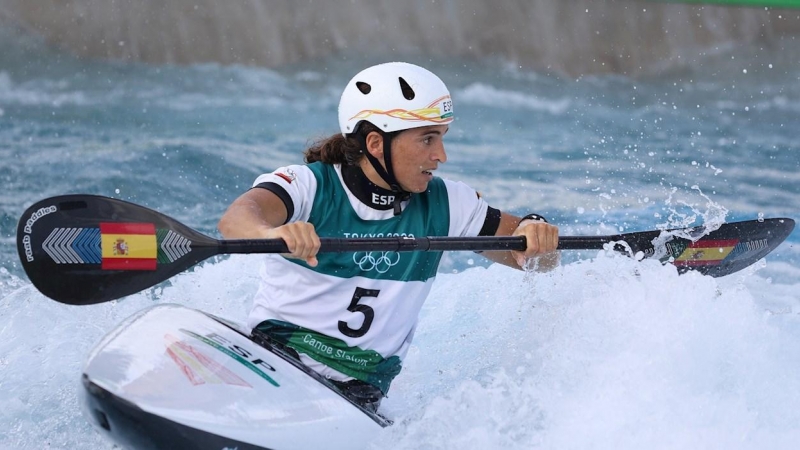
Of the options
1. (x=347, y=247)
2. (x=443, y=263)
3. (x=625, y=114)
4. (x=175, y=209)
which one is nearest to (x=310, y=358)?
(x=347, y=247)

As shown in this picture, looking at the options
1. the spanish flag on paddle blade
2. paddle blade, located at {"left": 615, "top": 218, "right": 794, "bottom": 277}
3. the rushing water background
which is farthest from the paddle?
paddle blade, located at {"left": 615, "top": 218, "right": 794, "bottom": 277}

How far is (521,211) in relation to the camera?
658 cm

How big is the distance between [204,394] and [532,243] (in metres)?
1.15

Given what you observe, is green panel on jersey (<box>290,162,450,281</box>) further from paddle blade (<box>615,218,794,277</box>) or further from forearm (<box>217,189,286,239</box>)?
paddle blade (<box>615,218,794,277</box>)

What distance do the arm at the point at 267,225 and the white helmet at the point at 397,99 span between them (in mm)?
394

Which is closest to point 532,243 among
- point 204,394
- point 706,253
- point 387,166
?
point 387,166

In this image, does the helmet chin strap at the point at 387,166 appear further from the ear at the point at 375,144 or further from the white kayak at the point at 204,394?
the white kayak at the point at 204,394

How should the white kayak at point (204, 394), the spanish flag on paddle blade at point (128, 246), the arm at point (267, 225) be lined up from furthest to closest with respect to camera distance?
the spanish flag on paddle blade at point (128, 246) → the arm at point (267, 225) → the white kayak at point (204, 394)

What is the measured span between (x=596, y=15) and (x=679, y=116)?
108 cm

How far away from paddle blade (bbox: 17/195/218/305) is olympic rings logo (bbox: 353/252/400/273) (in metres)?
0.44

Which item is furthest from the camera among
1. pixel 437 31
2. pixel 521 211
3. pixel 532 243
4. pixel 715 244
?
pixel 437 31

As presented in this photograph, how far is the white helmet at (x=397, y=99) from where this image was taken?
2832 millimetres

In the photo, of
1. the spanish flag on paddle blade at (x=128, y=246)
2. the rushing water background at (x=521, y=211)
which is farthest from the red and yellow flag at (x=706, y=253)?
the spanish flag on paddle blade at (x=128, y=246)

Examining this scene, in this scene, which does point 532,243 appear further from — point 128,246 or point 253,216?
point 128,246
